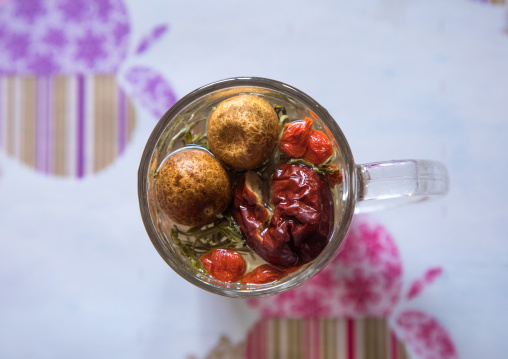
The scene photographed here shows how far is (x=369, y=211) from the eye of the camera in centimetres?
64

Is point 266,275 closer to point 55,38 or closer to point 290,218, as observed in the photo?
point 290,218

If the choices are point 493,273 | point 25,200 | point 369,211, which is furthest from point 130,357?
point 493,273

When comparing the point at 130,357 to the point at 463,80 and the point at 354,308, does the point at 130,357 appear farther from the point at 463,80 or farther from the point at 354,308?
the point at 463,80

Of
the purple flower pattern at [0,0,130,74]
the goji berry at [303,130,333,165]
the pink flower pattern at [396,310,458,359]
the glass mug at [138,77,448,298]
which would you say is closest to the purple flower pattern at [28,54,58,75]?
the purple flower pattern at [0,0,130,74]

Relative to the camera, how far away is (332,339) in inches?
25.2

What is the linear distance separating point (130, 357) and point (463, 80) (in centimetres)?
62

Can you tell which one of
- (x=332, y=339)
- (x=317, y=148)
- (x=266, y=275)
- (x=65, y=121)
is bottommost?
(x=332, y=339)

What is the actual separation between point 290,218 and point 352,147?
0.25 meters

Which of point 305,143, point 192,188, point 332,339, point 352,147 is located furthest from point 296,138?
point 332,339

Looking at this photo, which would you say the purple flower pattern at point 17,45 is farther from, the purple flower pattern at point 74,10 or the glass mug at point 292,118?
the glass mug at point 292,118

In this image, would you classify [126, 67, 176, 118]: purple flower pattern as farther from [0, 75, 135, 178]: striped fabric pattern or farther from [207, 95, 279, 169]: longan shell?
[207, 95, 279, 169]: longan shell

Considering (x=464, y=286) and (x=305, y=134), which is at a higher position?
(x=305, y=134)

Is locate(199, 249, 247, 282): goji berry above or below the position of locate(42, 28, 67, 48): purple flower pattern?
below

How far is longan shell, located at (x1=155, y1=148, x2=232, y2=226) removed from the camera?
0.42m
